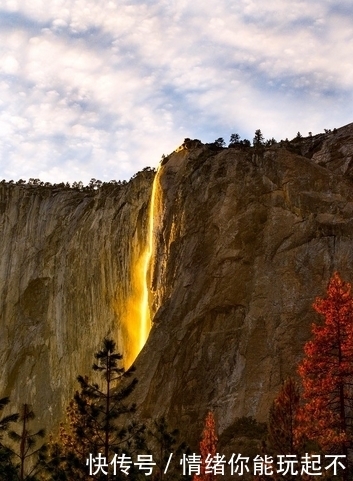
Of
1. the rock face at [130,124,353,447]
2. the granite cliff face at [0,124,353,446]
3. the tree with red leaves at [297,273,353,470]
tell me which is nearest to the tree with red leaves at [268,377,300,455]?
the tree with red leaves at [297,273,353,470]

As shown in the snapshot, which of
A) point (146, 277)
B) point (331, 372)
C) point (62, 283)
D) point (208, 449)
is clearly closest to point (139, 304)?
point (146, 277)

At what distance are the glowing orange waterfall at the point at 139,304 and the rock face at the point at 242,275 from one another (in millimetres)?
4863

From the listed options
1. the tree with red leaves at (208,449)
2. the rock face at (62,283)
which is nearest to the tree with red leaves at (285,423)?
the tree with red leaves at (208,449)

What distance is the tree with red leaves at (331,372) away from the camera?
76.1 ft

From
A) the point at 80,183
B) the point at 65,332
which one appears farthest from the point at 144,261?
the point at 80,183

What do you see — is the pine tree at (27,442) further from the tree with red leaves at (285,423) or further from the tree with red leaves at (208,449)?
the tree with red leaves at (285,423)

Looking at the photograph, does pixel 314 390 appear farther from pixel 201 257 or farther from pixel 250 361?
pixel 201 257

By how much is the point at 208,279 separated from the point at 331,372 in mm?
14229

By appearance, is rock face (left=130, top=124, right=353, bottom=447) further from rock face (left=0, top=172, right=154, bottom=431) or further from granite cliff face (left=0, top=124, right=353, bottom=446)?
rock face (left=0, top=172, right=154, bottom=431)

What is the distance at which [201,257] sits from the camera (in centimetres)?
3981

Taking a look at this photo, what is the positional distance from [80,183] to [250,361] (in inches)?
1799

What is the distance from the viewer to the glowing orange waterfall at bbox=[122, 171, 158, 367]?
49312 mm

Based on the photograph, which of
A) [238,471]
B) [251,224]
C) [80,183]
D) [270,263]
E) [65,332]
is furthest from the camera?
[80,183]

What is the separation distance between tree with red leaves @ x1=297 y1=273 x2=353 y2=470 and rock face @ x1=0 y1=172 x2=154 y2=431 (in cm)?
2791
